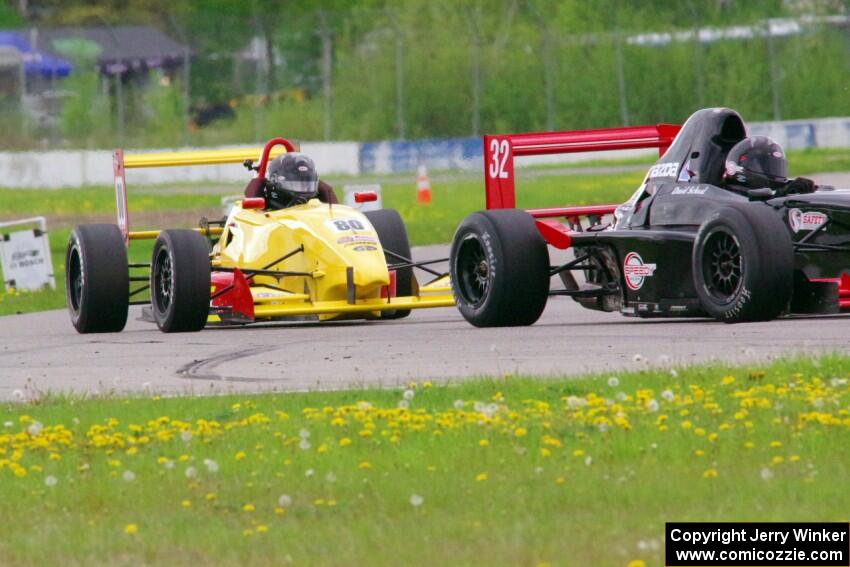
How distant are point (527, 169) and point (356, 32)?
678cm

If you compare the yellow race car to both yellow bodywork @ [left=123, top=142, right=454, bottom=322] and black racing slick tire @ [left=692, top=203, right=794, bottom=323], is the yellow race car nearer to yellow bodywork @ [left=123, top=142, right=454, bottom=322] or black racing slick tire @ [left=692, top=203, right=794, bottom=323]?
yellow bodywork @ [left=123, top=142, right=454, bottom=322]

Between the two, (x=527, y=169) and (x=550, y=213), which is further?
(x=527, y=169)

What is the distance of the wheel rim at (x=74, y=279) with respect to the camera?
16.6m

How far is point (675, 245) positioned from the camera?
13.5 meters

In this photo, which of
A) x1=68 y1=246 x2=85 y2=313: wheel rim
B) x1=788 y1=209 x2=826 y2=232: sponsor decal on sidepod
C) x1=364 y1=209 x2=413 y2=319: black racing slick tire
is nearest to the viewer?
x1=788 y1=209 x2=826 y2=232: sponsor decal on sidepod

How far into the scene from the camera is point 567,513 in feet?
21.7

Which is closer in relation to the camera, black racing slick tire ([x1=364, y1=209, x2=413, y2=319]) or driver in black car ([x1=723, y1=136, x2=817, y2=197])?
driver in black car ([x1=723, y1=136, x2=817, y2=197])

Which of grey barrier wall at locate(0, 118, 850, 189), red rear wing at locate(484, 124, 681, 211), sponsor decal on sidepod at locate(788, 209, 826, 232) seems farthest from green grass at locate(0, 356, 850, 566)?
grey barrier wall at locate(0, 118, 850, 189)

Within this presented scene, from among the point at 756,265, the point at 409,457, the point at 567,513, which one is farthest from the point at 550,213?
the point at 567,513

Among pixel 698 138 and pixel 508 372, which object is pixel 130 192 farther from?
pixel 508 372

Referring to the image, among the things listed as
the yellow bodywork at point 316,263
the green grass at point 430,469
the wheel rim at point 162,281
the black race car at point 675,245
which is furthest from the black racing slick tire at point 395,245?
the green grass at point 430,469

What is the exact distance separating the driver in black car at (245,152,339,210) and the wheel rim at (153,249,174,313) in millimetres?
1642

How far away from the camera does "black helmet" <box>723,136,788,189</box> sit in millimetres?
13539

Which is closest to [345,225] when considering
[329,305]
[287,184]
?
[329,305]
